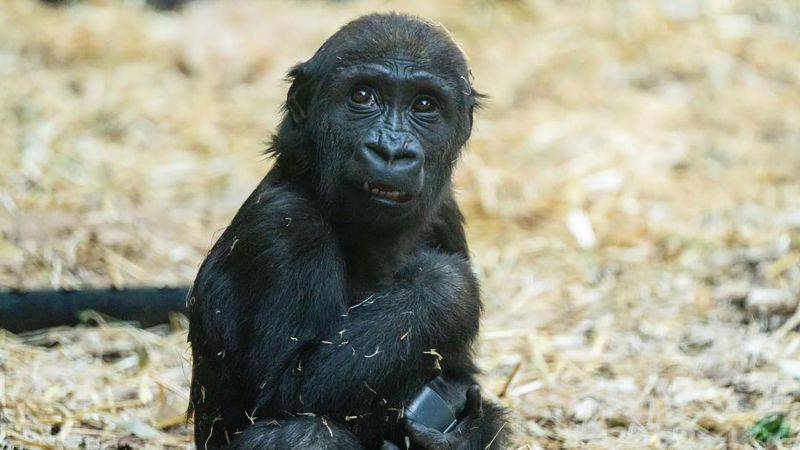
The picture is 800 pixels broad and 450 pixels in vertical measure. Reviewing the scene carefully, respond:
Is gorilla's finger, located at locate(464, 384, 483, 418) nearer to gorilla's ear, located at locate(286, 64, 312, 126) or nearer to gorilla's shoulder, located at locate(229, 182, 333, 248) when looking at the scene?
gorilla's shoulder, located at locate(229, 182, 333, 248)

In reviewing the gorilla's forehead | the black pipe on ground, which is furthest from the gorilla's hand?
the black pipe on ground

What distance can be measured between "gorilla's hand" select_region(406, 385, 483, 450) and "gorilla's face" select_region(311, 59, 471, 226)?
0.83 metres

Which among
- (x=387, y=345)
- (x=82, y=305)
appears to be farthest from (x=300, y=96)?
(x=82, y=305)

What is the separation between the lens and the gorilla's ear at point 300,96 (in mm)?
4882

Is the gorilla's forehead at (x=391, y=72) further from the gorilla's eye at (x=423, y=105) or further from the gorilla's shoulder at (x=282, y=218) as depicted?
the gorilla's shoulder at (x=282, y=218)

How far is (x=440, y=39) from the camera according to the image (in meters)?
4.89

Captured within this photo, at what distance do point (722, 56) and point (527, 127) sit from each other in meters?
2.80

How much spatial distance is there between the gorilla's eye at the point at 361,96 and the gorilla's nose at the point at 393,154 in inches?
9.8

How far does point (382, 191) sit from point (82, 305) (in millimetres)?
2648

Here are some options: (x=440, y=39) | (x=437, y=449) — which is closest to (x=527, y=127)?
(x=440, y=39)

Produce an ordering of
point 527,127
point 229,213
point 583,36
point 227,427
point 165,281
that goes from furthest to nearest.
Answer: point 583,36 < point 527,127 < point 229,213 < point 165,281 < point 227,427

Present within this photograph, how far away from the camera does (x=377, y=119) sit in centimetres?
461

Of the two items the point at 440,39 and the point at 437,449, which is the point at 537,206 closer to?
the point at 440,39

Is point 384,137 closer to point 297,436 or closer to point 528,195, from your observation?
point 297,436
